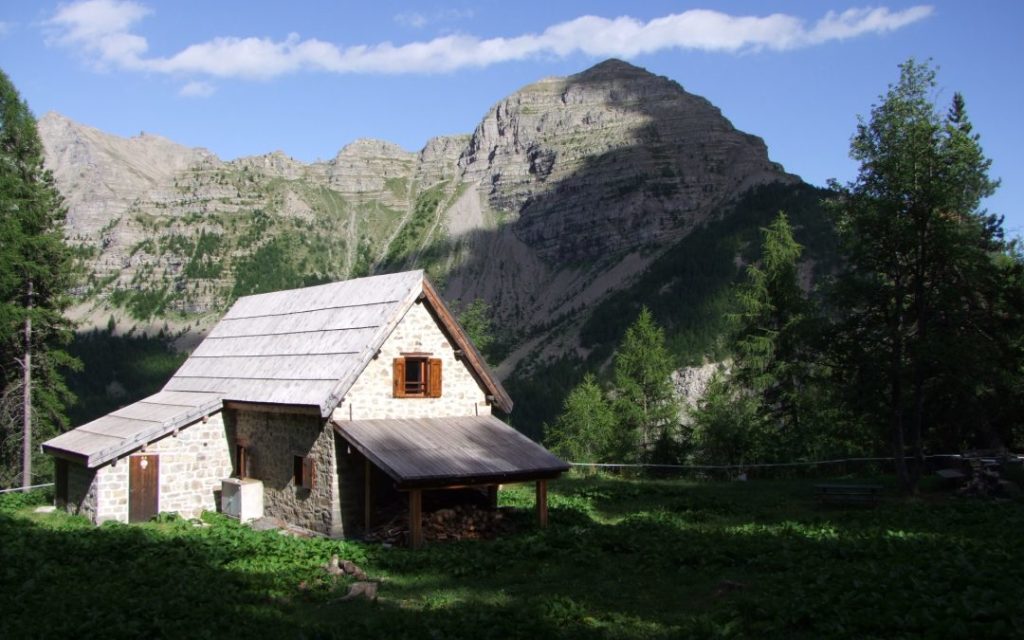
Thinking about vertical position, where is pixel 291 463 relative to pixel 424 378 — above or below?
below

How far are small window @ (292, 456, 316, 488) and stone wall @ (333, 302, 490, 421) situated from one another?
1720 mm

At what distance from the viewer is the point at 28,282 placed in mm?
34031

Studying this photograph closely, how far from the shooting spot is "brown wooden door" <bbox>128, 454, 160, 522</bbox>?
23.5 metres

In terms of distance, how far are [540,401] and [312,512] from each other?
81431mm

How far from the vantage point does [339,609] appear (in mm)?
13727

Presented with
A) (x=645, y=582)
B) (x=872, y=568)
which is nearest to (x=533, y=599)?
(x=645, y=582)

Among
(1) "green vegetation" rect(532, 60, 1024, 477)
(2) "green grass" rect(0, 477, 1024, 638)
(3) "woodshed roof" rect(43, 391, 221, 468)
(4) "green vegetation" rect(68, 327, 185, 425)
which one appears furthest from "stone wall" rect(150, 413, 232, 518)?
(4) "green vegetation" rect(68, 327, 185, 425)

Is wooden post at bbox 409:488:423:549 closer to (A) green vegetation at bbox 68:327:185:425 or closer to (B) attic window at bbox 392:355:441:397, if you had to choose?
(B) attic window at bbox 392:355:441:397

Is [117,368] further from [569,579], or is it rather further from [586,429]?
[569,579]

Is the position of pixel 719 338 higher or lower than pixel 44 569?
higher

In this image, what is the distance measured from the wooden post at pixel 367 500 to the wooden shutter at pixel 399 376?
2263mm

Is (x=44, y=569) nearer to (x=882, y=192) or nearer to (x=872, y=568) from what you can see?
(x=872, y=568)

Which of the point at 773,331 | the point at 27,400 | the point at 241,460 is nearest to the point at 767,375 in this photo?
the point at 773,331

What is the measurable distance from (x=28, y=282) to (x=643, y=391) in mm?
30926
